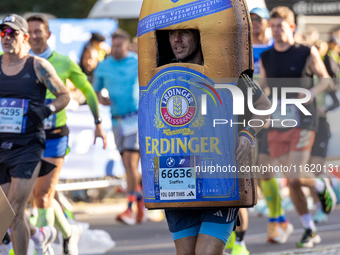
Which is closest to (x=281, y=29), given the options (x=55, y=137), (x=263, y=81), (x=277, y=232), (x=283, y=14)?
(x=283, y=14)

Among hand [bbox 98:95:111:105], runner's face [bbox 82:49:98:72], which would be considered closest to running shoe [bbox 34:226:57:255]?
hand [bbox 98:95:111:105]

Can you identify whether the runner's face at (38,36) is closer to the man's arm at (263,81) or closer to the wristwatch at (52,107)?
the wristwatch at (52,107)

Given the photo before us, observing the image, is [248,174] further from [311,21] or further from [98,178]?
[311,21]

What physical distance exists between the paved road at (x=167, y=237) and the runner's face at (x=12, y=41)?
2.57 meters

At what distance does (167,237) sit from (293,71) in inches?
101

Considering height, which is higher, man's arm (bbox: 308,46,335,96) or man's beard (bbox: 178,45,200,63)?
man's beard (bbox: 178,45,200,63)

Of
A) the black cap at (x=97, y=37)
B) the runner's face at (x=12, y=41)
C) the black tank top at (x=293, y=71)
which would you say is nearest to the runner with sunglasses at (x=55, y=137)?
the runner's face at (x=12, y=41)

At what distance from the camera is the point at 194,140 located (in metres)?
4.25

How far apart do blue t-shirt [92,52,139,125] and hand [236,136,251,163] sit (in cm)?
635

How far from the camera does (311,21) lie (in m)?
18.5

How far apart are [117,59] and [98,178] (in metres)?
2.42

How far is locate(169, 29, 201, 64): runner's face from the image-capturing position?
444cm

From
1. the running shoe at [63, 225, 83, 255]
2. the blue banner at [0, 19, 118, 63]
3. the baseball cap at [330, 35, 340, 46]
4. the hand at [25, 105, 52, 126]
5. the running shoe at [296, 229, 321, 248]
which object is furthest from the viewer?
the baseball cap at [330, 35, 340, 46]

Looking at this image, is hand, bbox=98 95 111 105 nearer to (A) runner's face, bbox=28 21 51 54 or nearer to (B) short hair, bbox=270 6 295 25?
(A) runner's face, bbox=28 21 51 54
